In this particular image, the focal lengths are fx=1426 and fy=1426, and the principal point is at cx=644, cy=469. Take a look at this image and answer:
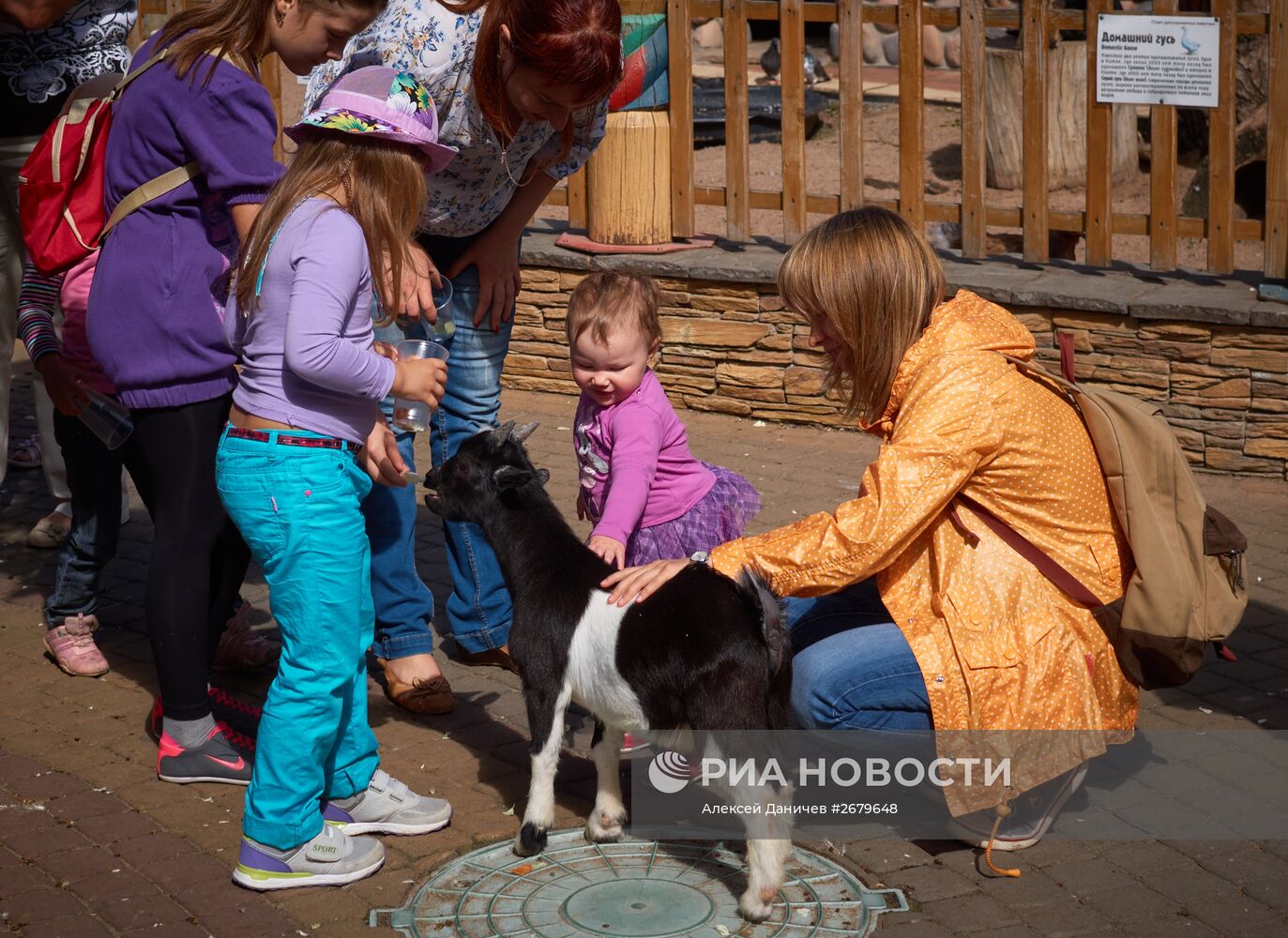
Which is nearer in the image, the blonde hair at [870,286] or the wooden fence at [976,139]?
the blonde hair at [870,286]

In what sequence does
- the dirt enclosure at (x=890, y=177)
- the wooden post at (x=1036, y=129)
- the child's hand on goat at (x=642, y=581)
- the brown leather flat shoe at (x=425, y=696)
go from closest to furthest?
the child's hand on goat at (x=642, y=581), the brown leather flat shoe at (x=425, y=696), the wooden post at (x=1036, y=129), the dirt enclosure at (x=890, y=177)

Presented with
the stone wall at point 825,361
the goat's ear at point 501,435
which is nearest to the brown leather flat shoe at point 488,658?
the goat's ear at point 501,435

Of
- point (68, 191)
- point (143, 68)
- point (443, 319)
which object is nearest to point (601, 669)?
point (443, 319)

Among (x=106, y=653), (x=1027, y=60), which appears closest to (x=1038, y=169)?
(x=1027, y=60)

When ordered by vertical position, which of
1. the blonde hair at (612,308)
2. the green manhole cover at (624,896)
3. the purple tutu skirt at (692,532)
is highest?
the blonde hair at (612,308)

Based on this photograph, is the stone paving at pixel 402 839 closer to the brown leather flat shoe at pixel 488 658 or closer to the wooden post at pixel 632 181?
the brown leather flat shoe at pixel 488 658

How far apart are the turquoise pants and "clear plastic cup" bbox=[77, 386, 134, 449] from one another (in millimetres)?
1040

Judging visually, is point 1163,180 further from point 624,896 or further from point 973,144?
point 624,896

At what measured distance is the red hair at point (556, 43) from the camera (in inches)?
148

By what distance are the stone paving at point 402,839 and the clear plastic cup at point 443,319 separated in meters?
1.23

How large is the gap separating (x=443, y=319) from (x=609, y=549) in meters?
1.11

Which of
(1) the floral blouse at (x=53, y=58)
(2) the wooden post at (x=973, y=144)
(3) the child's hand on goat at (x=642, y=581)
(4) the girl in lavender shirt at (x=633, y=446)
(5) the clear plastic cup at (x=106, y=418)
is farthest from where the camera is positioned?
(2) the wooden post at (x=973, y=144)

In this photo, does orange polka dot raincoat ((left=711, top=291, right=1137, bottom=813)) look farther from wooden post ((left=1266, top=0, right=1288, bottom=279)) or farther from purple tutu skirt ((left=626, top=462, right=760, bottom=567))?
wooden post ((left=1266, top=0, right=1288, bottom=279))

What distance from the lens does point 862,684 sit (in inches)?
144
